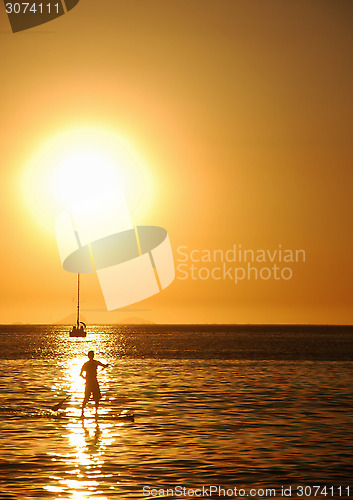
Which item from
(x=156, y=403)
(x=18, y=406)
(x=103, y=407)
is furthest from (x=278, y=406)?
(x=18, y=406)

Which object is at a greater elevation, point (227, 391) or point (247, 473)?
point (227, 391)

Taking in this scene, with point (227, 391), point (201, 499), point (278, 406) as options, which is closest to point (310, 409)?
point (278, 406)

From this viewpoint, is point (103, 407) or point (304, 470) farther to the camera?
point (103, 407)

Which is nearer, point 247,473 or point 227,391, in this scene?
point 247,473

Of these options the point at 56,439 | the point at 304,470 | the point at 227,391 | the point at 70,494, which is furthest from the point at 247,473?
the point at 227,391

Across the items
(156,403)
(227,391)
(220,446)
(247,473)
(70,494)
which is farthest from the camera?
(227,391)

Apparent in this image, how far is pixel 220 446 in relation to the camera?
29547 mm

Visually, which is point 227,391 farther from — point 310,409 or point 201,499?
point 201,499

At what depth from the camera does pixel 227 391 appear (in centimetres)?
5438

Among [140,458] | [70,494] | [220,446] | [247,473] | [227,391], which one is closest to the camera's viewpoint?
[70,494]

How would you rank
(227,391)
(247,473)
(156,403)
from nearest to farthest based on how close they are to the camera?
(247,473), (156,403), (227,391)

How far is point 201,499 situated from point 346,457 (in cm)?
841

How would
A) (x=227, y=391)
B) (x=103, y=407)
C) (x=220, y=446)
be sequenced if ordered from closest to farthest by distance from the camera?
(x=220, y=446) → (x=103, y=407) → (x=227, y=391)

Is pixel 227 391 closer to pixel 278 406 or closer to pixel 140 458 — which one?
pixel 278 406
